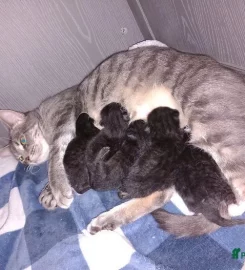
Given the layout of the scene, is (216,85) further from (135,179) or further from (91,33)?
(91,33)

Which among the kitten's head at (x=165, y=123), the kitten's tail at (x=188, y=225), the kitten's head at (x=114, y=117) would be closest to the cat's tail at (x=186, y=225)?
the kitten's tail at (x=188, y=225)

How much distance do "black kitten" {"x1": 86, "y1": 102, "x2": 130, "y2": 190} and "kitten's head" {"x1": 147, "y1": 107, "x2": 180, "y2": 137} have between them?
0.17 meters

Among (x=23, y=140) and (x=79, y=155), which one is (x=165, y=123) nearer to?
(x=79, y=155)

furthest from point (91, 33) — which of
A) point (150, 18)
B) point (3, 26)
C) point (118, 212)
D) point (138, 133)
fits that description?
A: point (118, 212)

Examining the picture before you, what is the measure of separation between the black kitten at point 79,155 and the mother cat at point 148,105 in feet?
0.38

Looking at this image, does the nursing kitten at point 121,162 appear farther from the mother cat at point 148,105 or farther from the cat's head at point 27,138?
the cat's head at point 27,138

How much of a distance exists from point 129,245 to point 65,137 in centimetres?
76

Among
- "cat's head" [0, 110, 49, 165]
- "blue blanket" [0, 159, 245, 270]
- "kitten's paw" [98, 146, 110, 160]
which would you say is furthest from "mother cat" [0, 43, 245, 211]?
"kitten's paw" [98, 146, 110, 160]

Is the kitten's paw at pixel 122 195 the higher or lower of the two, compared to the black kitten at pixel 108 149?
lower

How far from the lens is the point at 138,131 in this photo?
1.75 m

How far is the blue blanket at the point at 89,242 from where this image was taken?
145 cm

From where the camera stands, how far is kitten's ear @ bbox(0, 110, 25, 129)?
2.20 m

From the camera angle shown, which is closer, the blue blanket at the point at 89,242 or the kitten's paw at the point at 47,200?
the blue blanket at the point at 89,242

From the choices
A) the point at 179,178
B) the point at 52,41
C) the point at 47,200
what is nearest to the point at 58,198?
the point at 47,200
